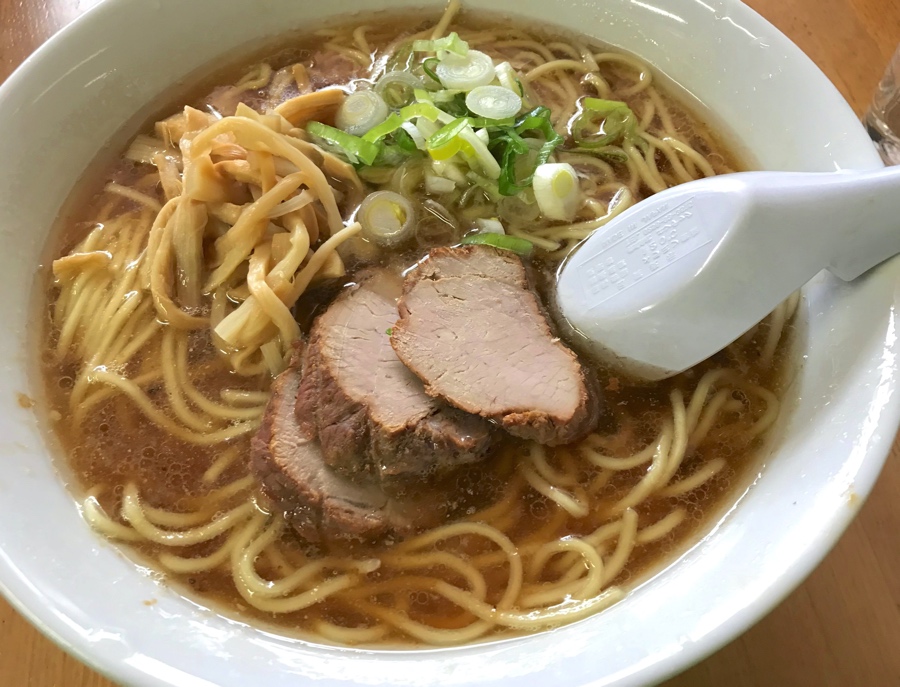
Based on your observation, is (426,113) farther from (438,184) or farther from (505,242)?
(505,242)

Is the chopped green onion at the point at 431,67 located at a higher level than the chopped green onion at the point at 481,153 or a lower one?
higher

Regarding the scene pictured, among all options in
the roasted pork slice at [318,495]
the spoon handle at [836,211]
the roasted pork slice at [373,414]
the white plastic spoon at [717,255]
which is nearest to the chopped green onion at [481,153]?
the white plastic spoon at [717,255]

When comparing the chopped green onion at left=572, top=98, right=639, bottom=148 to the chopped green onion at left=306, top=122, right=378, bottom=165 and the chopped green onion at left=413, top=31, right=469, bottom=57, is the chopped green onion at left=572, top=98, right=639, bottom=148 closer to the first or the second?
the chopped green onion at left=413, top=31, right=469, bottom=57

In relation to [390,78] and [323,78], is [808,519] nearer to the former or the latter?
[390,78]

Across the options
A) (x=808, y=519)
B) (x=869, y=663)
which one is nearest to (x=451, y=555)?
(x=808, y=519)

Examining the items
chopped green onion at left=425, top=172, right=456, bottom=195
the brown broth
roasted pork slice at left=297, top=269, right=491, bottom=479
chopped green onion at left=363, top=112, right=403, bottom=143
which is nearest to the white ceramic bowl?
the brown broth

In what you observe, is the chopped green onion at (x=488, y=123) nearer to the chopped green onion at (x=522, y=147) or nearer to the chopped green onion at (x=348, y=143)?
the chopped green onion at (x=522, y=147)

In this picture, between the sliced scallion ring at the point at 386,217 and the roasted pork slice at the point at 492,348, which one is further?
the sliced scallion ring at the point at 386,217

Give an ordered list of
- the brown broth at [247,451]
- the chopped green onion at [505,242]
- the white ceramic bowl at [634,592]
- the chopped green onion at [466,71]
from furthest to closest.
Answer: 1. the chopped green onion at [466,71]
2. the chopped green onion at [505,242]
3. the brown broth at [247,451]
4. the white ceramic bowl at [634,592]
